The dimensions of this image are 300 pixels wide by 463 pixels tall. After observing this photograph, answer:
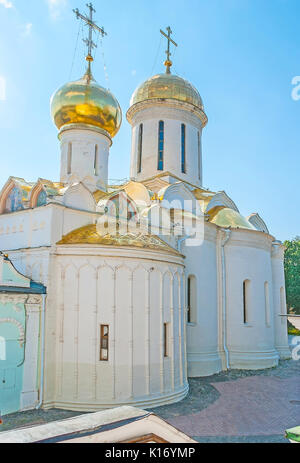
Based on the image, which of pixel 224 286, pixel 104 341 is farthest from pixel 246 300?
pixel 104 341

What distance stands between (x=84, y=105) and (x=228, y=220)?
7084 millimetres

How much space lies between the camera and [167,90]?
1680cm

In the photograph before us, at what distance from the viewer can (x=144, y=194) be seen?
14.0m

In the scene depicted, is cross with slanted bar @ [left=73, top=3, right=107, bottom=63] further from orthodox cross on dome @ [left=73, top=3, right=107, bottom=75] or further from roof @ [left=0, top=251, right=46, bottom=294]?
roof @ [left=0, top=251, right=46, bottom=294]

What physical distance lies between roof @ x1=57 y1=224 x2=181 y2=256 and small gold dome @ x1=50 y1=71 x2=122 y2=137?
5553mm

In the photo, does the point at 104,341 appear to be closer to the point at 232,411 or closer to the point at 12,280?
the point at 12,280

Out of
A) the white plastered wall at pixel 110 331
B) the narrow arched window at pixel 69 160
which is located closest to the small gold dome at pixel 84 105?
the narrow arched window at pixel 69 160

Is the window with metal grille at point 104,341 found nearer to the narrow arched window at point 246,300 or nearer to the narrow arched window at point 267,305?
the narrow arched window at point 246,300

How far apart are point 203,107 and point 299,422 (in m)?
14.1

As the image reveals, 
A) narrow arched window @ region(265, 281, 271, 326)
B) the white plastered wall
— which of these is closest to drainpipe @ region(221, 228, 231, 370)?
narrow arched window @ region(265, 281, 271, 326)

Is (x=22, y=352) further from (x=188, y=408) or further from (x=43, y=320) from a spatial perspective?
(x=188, y=408)

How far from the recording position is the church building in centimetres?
853

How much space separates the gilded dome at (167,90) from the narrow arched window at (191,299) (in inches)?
335
